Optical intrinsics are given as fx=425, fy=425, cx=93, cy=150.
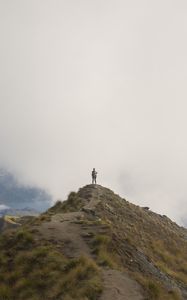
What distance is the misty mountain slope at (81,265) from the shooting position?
29.8 meters

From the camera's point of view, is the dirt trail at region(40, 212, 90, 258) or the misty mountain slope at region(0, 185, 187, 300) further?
the dirt trail at region(40, 212, 90, 258)

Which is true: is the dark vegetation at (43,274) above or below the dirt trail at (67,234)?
below

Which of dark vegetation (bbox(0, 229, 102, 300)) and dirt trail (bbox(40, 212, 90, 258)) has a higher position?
dirt trail (bbox(40, 212, 90, 258))

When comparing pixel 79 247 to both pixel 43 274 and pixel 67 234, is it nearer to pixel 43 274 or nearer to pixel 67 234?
pixel 67 234

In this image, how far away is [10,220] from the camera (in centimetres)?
8519

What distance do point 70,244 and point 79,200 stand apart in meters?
28.9

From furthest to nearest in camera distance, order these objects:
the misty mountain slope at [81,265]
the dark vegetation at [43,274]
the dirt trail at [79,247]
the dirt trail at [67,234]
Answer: the dirt trail at [67,234], the misty mountain slope at [81,265], the dark vegetation at [43,274], the dirt trail at [79,247]

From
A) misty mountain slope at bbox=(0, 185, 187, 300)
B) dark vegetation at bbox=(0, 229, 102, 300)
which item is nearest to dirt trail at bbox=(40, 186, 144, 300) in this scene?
misty mountain slope at bbox=(0, 185, 187, 300)

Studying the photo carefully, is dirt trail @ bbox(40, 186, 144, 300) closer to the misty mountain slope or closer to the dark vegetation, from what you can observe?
the misty mountain slope

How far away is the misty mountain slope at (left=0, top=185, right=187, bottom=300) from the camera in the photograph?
29.8 metres

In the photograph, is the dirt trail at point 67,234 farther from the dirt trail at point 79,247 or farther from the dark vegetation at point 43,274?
the dark vegetation at point 43,274

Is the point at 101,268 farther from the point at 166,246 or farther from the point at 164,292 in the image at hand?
the point at 166,246

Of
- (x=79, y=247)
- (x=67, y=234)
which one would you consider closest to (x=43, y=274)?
(x=79, y=247)

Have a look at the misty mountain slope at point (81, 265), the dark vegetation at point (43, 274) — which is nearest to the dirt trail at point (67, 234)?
the misty mountain slope at point (81, 265)
